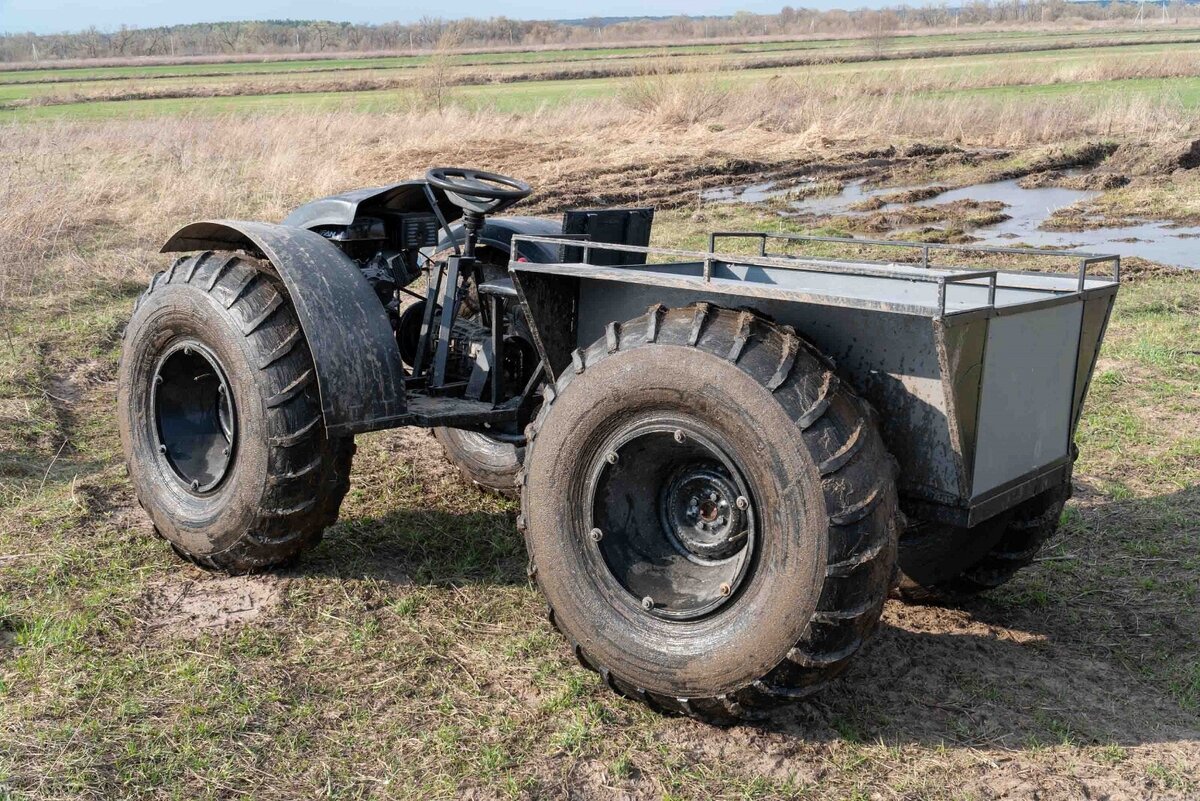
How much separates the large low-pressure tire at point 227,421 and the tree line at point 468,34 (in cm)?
7751

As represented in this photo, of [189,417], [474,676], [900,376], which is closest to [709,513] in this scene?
[900,376]

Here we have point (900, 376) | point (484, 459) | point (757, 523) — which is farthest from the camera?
point (484, 459)

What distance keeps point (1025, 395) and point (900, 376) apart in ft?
1.47

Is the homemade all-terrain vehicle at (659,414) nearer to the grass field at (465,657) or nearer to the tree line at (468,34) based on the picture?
the grass field at (465,657)

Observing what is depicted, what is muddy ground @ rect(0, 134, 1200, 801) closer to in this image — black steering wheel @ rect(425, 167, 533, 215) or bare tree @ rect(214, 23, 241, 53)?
black steering wheel @ rect(425, 167, 533, 215)

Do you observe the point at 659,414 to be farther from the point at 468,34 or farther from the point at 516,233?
the point at 468,34

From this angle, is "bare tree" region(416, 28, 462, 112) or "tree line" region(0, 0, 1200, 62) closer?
"bare tree" region(416, 28, 462, 112)

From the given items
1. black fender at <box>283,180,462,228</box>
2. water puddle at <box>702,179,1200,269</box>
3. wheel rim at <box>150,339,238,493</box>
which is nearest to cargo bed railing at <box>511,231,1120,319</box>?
black fender at <box>283,180,462,228</box>

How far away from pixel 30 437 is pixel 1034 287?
5327 mm

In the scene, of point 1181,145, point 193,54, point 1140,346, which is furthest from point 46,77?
point 1140,346

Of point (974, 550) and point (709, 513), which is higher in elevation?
point (709, 513)

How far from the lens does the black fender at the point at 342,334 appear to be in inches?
157

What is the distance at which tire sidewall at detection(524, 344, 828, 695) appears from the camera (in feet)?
10.00

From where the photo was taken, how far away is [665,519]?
11.7 ft
